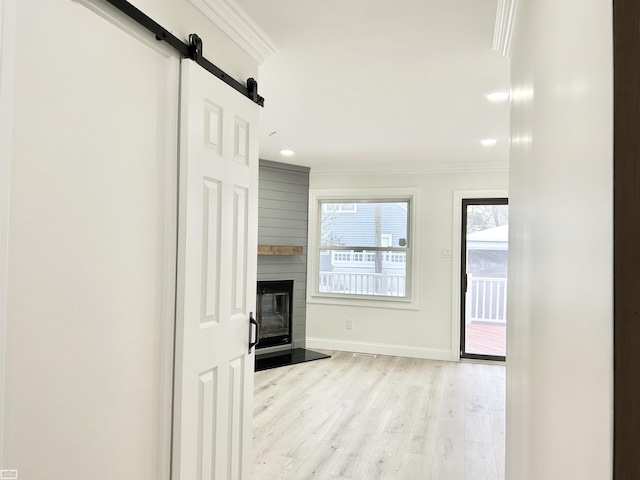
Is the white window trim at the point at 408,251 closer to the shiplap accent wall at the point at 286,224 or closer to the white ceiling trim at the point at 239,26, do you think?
the shiplap accent wall at the point at 286,224

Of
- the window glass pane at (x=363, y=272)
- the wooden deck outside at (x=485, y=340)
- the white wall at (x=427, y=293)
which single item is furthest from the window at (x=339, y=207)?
the wooden deck outside at (x=485, y=340)

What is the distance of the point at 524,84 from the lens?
1503 mm

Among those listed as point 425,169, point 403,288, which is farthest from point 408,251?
point 425,169

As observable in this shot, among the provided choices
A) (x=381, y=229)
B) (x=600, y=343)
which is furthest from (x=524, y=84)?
(x=381, y=229)

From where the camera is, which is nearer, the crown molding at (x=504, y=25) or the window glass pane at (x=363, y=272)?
the crown molding at (x=504, y=25)

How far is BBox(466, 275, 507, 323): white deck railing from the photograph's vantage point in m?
5.99

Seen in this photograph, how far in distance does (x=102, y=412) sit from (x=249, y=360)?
0.90 m

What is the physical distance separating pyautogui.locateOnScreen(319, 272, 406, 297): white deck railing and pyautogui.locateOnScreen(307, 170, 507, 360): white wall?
0.24m

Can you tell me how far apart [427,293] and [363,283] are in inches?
34.6

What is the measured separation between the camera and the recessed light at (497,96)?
3008 millimetres

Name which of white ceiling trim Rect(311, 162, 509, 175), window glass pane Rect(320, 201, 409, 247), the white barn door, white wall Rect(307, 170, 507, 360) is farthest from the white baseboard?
the white barn door

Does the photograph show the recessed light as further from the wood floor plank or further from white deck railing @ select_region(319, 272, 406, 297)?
white deck railing @ select_region(319, 272, 406, 297)

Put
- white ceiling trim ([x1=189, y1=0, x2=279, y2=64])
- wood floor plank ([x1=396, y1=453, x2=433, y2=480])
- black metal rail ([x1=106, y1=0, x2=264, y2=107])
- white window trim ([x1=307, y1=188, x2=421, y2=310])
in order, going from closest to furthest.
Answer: black metal rail ([x1=106, y1=0, x2=264, y2=107]), white ceiling trim ([x1=189, y1=0, x2=279, y2=64]), wood floor plank ([x1=396, y1=453, x2=433, y2=480]), white window trim ([x1=307, y1=188, x2=421, y2=310])

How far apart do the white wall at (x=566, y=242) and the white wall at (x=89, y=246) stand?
1.26 m
